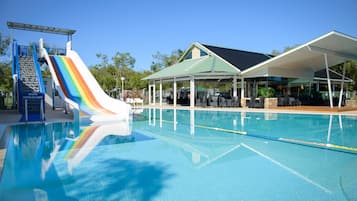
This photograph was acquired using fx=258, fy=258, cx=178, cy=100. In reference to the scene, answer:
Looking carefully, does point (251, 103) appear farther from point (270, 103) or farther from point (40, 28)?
point (40, 28)

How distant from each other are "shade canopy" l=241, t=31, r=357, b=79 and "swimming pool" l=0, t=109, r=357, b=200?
290 inches

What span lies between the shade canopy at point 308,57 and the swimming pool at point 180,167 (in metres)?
7.36

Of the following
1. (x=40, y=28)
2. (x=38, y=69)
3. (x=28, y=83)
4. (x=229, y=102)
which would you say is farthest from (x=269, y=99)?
(x=40, y=28)

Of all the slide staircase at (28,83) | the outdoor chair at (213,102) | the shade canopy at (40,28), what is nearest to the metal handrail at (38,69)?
the slide staircase at (28,83)

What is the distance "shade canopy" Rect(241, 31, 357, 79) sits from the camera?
13.8m

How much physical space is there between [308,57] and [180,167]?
16261mm

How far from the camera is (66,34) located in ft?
63.3

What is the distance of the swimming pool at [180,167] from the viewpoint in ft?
12.2

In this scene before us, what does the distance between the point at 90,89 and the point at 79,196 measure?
40.4ft

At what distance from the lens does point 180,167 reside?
502cm

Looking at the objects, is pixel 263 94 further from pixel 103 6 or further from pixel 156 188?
pixel 156 188

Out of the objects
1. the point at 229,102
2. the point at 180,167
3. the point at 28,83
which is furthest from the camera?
the point at 229,102

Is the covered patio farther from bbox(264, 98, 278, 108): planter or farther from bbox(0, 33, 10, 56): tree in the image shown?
bbox(0, 33, 10, 56): tree

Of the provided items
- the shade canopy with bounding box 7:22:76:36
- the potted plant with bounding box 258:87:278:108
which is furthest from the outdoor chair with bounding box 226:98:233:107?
the shade canopy with bounding box 7:22:76:36
